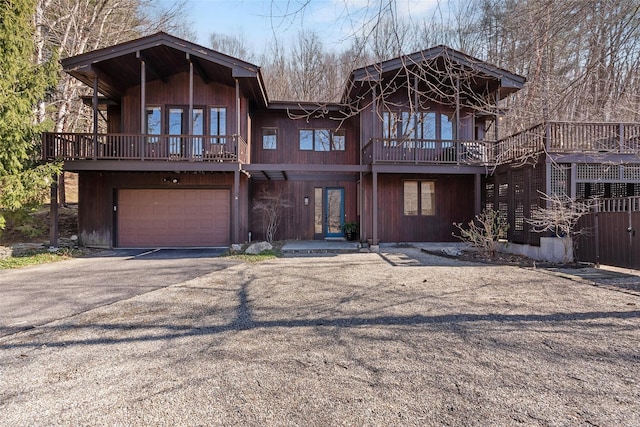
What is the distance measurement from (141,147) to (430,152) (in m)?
9.00

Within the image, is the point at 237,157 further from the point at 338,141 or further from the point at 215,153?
the point at 338,141

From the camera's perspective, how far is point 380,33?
3.51 m

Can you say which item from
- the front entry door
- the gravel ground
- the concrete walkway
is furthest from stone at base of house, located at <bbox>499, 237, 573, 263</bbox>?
the front entry door

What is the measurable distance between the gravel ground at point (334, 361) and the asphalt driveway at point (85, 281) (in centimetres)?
53

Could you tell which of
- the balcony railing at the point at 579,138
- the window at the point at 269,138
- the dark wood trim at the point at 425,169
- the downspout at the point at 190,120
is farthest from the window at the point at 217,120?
the balcony railing at the point at 579,138

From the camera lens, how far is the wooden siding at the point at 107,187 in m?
10.9

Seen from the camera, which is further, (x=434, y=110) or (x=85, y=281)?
(x=434, y=110)

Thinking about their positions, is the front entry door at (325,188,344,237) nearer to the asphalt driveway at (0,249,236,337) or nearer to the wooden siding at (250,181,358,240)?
the wooden siding at (250,181,358,240)

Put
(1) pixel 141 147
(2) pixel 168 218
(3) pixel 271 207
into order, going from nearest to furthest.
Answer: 1. (1) pixel 141 147
2. (2) pixel 168 218
3. (3) pixel 271 207

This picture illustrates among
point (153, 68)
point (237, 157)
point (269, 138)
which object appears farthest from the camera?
point (269, 138)

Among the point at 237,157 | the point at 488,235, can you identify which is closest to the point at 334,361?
the point at 488,235

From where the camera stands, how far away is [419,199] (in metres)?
11.8

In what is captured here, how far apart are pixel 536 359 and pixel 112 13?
2001cm

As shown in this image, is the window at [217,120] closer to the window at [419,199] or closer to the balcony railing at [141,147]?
the balcony railing at [141,147]
